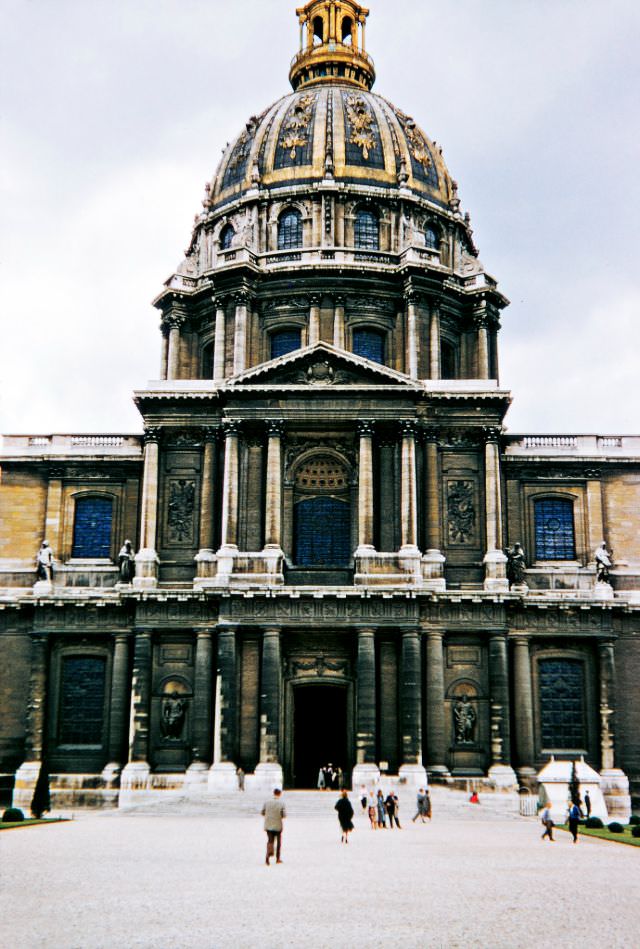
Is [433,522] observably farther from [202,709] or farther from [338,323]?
[338,323]

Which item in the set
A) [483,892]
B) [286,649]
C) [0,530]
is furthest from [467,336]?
[483,892]

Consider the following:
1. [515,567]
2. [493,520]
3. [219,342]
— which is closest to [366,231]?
[219,342]

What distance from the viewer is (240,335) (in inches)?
2320

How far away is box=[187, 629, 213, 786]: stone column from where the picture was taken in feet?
155

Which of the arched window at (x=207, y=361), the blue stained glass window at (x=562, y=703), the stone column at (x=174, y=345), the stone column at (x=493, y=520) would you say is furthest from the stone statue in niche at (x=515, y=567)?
the stone column at (x=174, y=345)

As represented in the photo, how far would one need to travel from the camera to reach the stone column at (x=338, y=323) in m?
59.0

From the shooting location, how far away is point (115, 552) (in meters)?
53.0

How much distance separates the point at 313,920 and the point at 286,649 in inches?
1248

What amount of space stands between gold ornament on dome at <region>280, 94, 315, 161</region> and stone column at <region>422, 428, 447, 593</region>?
2248cm

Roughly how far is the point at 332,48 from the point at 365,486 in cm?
3596

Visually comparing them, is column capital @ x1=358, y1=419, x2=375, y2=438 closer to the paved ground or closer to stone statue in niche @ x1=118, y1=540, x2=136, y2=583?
stone statue in niche @ x1=118, y1=540, x2=136, y2=583

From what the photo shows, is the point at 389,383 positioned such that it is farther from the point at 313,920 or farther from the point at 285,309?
the point at 313,920

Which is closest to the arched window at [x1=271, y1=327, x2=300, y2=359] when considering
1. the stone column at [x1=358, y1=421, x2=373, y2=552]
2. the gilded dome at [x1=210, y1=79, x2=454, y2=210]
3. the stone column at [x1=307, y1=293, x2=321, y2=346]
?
the stone column at [x1=307, y1=293, x2=321, y2=346]

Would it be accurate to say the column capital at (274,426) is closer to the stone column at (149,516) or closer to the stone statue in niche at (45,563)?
the stone column at (149,516)
